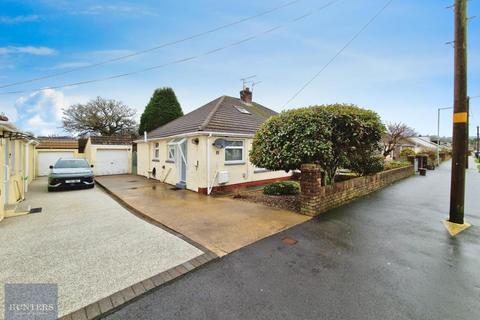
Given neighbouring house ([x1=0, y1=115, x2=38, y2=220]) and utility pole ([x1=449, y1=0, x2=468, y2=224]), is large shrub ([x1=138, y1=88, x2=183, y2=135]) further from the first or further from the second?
utility pole ([x1=449, y1=0, x2=468, y2=224])

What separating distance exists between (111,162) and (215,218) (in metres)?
14.8

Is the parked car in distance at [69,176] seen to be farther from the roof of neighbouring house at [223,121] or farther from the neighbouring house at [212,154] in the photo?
the roof of neighbouring house at [223,121]

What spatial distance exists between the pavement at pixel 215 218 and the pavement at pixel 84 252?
16.5 inches

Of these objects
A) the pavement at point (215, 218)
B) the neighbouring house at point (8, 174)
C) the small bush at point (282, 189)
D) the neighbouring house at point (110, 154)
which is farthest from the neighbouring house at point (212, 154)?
the neighbouring house at point (110, 154)

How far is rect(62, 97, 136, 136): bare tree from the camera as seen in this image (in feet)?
87.3

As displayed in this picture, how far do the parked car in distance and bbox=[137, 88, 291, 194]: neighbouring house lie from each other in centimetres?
362

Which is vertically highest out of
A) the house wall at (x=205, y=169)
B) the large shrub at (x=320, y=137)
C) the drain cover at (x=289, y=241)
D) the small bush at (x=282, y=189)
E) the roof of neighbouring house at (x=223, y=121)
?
the roof of neighbouring house at (x=223, y=121)

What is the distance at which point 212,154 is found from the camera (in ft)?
30.4

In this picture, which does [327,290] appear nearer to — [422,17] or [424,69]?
[422,17]

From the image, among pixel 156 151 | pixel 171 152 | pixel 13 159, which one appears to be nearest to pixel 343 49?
pixel 171 152

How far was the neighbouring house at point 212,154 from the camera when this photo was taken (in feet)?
30.1

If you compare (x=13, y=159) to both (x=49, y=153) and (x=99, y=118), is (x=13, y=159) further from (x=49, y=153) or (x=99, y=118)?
(x=99, y=118)

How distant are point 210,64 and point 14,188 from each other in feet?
34.0

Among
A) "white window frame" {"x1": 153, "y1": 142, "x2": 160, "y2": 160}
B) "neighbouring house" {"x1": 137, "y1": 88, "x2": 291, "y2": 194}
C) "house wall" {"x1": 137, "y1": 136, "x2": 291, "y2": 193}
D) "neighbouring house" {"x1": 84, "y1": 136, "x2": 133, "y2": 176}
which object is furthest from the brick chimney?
"neighbouring house" {"x1": 84, "y1": 136, "x2": 133, "y2": 176}
